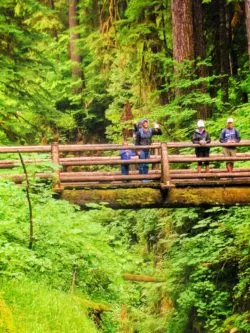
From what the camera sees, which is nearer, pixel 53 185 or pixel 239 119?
pixel 53 185

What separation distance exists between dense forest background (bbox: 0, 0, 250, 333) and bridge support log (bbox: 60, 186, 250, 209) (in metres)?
0.55

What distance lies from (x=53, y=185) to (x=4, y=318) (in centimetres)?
652

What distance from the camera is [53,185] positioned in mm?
12555

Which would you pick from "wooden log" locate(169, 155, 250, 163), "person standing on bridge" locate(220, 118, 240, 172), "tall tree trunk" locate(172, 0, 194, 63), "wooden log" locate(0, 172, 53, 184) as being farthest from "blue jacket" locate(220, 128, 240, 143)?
"tall tree trunk" locate(172, 0, 194, 63)

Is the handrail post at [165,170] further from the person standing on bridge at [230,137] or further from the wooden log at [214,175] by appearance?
the person standing on bridge at [230,137]

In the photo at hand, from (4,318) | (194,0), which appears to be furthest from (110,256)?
(194,0)

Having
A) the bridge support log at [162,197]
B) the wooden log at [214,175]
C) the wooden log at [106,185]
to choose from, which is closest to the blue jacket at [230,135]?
the wooden log at [214,175]

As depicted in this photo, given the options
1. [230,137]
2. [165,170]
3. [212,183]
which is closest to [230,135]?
[230,137]

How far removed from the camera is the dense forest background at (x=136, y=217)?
8867 mm

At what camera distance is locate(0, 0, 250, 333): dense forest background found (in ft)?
29.1

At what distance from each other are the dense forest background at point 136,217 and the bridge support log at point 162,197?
553 millimetres

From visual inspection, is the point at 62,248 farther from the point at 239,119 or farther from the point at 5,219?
the point at 239,119

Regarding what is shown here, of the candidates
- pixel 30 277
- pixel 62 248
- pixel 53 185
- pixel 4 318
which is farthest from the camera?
pixel 53 185

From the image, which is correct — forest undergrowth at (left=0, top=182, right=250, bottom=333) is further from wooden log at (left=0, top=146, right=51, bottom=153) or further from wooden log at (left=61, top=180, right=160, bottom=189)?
wooden log at (left=0, top=146, right=51, bottom=153)
